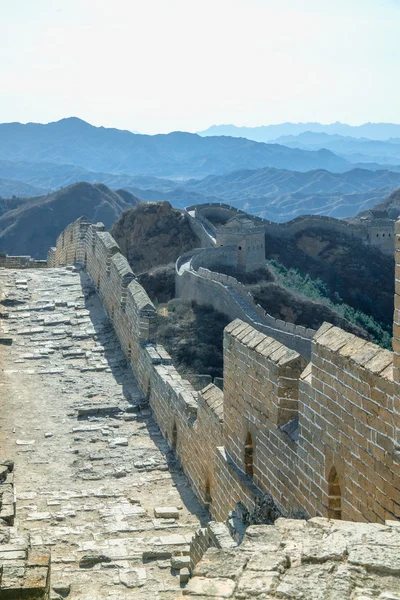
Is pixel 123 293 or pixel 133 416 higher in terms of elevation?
pixel 123 293

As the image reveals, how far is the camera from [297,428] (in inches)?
234

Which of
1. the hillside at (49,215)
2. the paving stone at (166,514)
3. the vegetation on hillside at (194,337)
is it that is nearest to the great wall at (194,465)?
the paving stone at (166,514)

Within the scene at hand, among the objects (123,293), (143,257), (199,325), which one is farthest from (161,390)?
(143,257)

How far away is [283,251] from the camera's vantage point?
5653 centimetres

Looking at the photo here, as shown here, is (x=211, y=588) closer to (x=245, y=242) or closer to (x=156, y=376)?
(x=156, y=376)

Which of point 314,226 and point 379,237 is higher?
point 314,226

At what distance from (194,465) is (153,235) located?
4521 cm

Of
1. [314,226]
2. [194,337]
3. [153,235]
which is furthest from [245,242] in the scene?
[314,226]

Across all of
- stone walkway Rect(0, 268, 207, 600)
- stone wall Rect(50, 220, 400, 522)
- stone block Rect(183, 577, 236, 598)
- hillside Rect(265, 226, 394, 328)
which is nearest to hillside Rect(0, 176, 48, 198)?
hillside Rect(265, 226, 394, 328)

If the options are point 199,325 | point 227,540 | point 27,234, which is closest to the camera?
point 227,540

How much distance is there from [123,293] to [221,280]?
28.8 metres

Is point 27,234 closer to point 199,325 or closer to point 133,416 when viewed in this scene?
point 199,325

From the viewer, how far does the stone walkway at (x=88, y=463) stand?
679 cm

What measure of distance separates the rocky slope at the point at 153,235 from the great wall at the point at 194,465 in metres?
38.5
